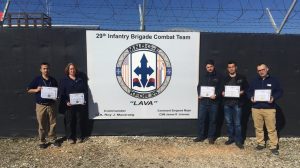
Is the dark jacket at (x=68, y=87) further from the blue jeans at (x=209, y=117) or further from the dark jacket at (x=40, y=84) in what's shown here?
the blue jeans at (x=209, y=117)

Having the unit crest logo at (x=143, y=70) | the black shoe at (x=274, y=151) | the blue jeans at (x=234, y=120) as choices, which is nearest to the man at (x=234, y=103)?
the blue jeans at (x=234, y=120)

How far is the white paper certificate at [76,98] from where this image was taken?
317 inches

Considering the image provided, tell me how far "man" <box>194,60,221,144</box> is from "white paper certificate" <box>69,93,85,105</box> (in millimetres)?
2517

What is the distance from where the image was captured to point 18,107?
8.54 metres

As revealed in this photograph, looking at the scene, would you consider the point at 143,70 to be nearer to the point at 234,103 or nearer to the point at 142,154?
the point at 142,154

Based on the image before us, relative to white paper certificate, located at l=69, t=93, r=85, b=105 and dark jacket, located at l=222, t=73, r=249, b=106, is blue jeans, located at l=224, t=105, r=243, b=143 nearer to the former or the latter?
dark jacket, located at l=222, t=73, r=249, b=106

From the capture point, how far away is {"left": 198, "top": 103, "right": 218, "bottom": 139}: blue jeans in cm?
841

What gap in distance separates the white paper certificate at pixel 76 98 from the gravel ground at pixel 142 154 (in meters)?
0.94

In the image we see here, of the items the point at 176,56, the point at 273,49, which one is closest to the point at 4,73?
the point at 176,56

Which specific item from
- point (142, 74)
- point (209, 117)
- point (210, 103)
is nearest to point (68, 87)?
point (142, 74)

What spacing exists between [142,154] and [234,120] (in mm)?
2127

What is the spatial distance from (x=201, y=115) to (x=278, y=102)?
1.93 metres

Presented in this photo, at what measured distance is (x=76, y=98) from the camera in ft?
26.5

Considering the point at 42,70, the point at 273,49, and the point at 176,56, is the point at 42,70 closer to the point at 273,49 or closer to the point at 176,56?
the point at 176,56
